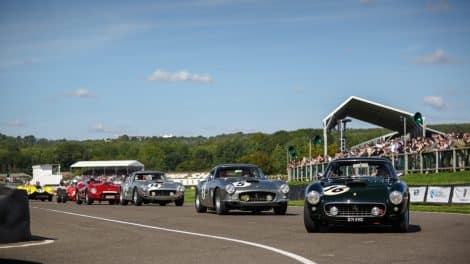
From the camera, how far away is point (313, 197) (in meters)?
14.2

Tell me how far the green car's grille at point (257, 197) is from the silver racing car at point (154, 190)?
9.77 meters

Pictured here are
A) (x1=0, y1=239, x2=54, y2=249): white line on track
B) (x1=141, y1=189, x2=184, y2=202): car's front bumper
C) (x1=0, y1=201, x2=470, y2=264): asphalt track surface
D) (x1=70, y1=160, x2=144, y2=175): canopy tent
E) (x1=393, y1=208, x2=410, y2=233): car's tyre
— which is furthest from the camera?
(x1=70, y1=160, x2=144, y2=175): canopy tent

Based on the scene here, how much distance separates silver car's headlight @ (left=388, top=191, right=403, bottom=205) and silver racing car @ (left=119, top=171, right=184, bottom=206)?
1764 cm

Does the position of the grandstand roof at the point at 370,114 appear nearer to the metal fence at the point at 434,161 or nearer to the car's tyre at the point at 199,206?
the metal fence at the point at 434,161

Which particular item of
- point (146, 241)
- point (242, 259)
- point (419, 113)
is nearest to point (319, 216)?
point (146, 241)

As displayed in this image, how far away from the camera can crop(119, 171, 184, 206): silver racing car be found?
3112cm

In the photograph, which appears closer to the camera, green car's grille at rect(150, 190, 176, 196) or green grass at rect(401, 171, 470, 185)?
green car's grille at rect(150, 190, 176, 196)

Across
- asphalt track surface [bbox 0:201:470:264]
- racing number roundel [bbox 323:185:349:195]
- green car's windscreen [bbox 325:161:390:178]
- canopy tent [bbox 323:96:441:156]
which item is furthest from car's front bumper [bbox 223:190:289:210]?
canopy tent [bbox 323:96:441:156]

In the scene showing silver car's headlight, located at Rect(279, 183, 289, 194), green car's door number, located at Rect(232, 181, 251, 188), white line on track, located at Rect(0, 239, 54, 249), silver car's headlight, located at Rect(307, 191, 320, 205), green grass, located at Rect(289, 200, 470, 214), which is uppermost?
green car's door number, located at Rect(232, 181, 251, 188)

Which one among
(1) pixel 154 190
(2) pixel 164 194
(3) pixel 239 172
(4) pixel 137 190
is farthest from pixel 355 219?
(4) pixel 137 190

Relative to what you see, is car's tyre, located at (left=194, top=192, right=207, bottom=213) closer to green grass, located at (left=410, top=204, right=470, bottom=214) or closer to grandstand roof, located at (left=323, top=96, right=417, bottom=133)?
green grass, located at (left=410, top=204, right=470, bottom=214)

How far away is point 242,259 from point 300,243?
2303 millimetres

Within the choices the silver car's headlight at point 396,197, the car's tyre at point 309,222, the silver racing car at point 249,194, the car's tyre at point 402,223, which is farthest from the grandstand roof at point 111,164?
the silver car's headlight at point 396,197

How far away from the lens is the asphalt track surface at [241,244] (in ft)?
33.4
